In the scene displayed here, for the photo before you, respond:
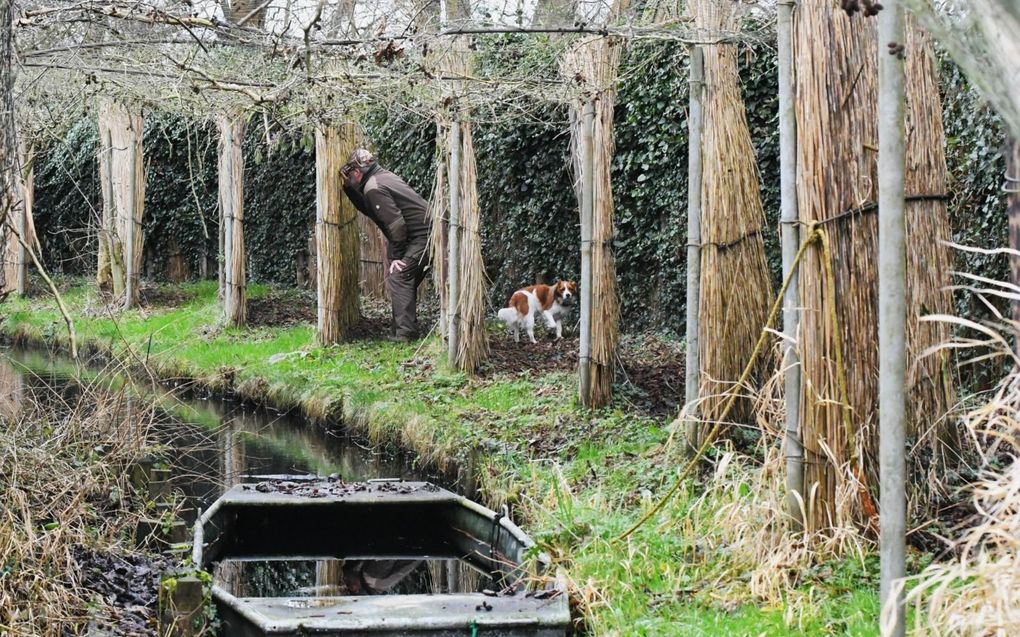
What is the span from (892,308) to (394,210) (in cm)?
1055

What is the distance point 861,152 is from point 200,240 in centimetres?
1817

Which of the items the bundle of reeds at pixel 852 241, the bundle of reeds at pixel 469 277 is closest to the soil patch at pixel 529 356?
the bundle of reeds at pixel 469 277

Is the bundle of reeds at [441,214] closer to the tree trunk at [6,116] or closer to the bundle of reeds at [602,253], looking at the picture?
the bundle of reeds at [602,253]

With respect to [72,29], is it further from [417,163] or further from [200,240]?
[200,240]

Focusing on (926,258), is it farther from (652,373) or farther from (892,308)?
(652,373)

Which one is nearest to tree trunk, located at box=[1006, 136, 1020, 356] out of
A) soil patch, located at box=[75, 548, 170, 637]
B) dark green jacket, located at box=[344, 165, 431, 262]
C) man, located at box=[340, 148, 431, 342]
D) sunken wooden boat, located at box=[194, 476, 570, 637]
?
sunken wooden boat, located at box=[194, 476, 570, 637]

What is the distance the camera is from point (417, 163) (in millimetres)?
16594

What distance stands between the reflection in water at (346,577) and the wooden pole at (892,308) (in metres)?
3.72

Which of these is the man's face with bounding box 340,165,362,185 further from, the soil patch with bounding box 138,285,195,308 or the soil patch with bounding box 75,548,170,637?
the soil patch with bounding box 75,548,170,637

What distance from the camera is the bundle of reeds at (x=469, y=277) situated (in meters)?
11.5

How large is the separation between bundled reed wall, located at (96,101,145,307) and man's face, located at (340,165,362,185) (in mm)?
5157

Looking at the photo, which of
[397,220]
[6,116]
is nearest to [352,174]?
[397,220]

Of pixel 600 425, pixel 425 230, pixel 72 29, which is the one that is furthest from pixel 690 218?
pixel 425 230

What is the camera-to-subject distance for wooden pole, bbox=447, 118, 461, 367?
11617 mm
